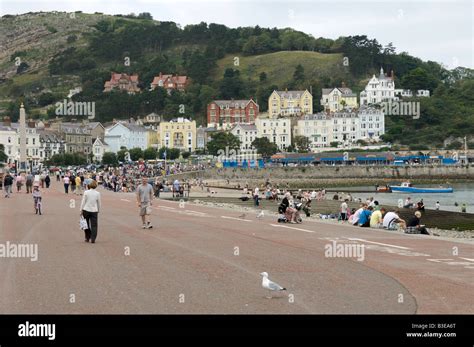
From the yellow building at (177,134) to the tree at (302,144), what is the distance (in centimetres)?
2174

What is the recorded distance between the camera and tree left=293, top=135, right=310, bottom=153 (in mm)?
151262

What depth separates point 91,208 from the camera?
20.4 metres

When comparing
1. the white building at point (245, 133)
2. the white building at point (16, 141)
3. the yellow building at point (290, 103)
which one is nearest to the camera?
the white building at point (16, 141)

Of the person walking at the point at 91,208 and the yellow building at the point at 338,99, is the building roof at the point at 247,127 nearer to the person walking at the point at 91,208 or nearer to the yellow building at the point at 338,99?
the yellow building at the point at 338,99

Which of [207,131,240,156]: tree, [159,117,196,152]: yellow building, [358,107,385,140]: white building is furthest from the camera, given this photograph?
[159,117,196,152]: yellow building

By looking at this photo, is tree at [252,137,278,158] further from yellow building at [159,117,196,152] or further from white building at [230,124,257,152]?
yellow building at [159,117,196,152]

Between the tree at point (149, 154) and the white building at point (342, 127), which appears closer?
the tree at point (149, 154)

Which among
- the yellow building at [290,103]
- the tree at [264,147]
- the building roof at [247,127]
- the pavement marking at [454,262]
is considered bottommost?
the pavement marking at [454,262]

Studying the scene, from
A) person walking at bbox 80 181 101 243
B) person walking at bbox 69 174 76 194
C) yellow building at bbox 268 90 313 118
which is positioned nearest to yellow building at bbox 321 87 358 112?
yellow building at bbox 268 90 313 118

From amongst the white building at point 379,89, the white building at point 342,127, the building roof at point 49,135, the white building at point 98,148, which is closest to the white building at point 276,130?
the white building at point 342,127

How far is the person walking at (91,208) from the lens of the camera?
800 inches

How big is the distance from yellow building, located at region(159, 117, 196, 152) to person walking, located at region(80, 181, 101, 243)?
141 metres

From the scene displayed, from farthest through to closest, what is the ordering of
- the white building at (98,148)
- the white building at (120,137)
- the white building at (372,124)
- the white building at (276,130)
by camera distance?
the white building at (276,130) < the white building at (372,124) < the white building at (120,137) < the white building at (98,148)

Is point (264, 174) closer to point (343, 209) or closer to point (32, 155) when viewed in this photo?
point (32, 155)
